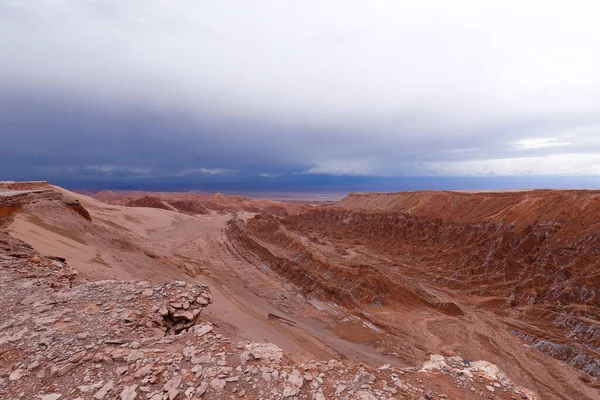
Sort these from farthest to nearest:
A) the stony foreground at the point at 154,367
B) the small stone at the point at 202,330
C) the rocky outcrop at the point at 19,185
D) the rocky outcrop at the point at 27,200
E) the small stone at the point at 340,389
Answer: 1. the rocky outcrop at the point at 19,185
2. the rocky outcrop at the point at 27,200
3. the small stone at the point at 202,330
4. the small stone at the point at 340,389
5. the stony foreground at the point at 154,367

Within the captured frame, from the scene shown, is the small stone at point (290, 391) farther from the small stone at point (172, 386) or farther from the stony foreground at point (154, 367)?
the small stone at point (172, 386)

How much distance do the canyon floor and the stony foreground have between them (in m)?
0.03

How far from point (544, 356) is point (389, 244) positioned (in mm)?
22229

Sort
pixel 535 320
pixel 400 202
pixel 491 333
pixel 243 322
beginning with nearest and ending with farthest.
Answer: pixel 243 322, pixel 491 333, pixel 535 320, pixel 400 202

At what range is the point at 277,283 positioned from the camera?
22781mm

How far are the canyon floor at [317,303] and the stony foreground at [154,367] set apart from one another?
0.11 ft

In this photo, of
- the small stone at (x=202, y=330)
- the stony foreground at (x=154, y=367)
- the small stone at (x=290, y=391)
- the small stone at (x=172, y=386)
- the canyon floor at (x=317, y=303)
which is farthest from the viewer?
the small stone at (x=202, y=330)

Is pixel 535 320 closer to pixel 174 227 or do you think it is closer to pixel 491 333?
pixel 491 333

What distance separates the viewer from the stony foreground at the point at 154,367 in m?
4.89

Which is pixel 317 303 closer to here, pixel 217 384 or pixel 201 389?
pixel 217 384

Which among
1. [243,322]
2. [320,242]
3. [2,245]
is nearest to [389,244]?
[320,242]

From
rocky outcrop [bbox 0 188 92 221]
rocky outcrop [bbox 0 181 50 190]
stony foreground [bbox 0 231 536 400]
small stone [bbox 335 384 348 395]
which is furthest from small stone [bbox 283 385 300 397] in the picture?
rocky outcrop [bbox 0 181 50 190]

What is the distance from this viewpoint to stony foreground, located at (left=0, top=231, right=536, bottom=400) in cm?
489

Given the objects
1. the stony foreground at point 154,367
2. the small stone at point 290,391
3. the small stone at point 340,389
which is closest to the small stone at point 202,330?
the stony foreground at point 154,367
